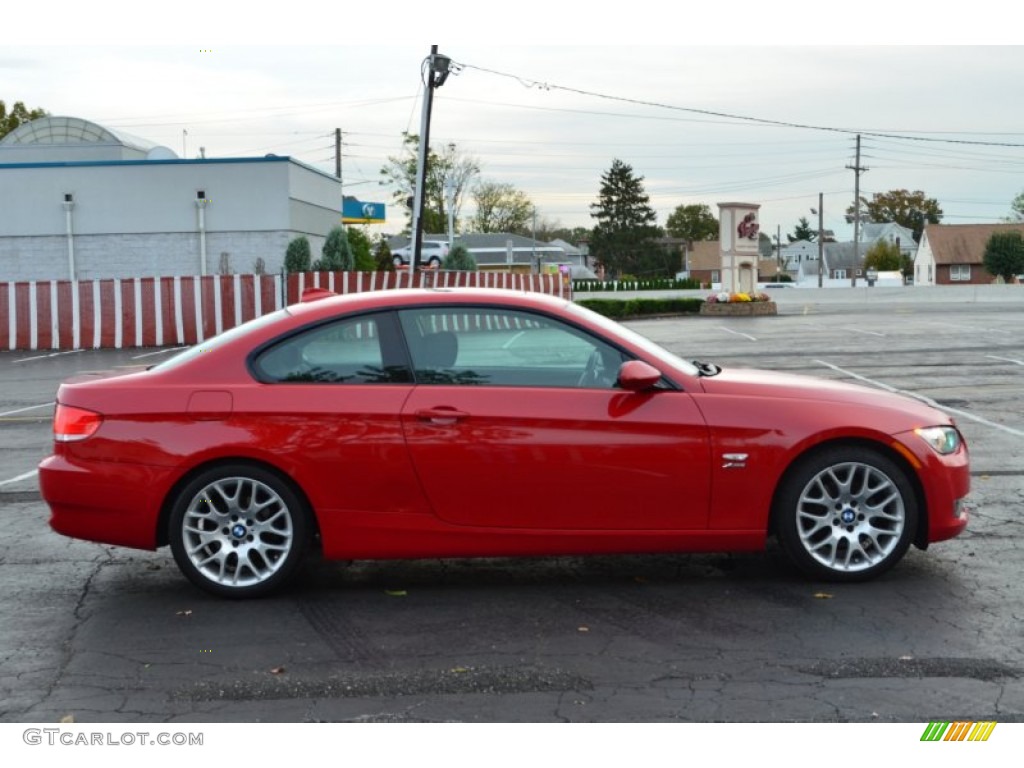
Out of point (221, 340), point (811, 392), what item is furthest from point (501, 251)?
point (811, 392)

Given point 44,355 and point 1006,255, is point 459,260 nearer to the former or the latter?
point 44,355

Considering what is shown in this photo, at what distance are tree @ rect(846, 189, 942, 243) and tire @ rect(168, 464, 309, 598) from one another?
145854mm

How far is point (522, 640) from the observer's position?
510cm

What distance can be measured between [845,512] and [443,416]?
203 centimetres

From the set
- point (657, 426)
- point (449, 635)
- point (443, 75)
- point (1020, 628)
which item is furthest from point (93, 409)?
point (443, 75)

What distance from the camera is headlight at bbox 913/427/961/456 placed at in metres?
5.85

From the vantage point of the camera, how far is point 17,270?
3806cm

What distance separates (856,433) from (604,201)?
116868 millimetres

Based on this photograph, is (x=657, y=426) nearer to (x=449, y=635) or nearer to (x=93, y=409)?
(x=449, y=635)

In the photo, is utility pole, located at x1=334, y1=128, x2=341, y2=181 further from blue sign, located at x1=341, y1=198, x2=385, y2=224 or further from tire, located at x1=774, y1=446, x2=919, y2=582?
tire, located at x1=774, y1=446, x2=919, y2=582

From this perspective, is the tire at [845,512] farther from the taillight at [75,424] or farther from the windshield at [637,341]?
the taillight at [75,424]
